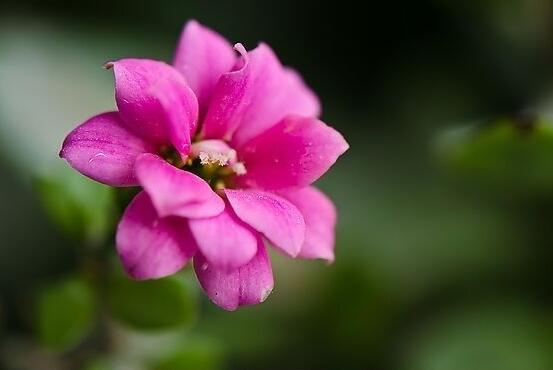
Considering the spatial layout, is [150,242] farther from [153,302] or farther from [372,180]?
[372,180]

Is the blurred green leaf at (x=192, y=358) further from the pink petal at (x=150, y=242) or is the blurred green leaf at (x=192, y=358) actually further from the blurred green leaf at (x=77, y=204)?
the pink petal at (x=150, y=242)

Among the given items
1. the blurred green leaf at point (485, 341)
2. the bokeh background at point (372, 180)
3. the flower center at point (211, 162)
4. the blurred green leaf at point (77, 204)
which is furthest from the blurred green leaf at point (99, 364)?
the blurred green leaf at point (485, 341)

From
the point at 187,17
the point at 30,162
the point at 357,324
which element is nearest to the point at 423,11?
the point at 187,17

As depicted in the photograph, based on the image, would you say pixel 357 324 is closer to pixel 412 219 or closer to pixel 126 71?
pixel 412 219

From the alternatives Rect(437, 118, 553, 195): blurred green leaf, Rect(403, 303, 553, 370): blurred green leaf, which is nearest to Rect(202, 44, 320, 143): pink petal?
Rect(437, 118, 553, 195): blurred green leaf

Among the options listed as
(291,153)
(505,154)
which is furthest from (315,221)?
(505,154)
